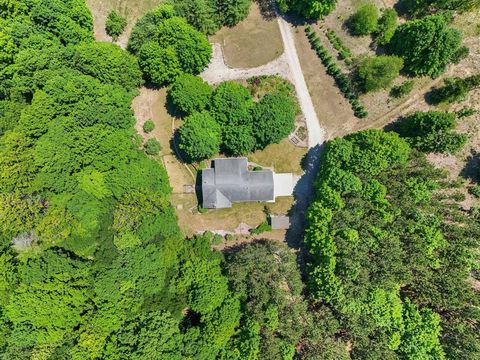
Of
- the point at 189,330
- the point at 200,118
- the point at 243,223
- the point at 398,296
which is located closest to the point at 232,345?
the point at 189,330

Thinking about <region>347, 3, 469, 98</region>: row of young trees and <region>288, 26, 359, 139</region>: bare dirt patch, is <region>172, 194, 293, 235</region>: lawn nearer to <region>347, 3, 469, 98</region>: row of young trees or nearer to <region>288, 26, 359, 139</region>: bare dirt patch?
<region>288, 26, 359, 139</region>: bare dirt patch

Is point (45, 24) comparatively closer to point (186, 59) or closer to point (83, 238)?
point (186, 59)

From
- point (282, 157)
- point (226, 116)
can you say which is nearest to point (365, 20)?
point (282, 157)

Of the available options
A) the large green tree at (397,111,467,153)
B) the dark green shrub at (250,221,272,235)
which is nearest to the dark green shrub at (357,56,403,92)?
the large green tree at (397,111,467,153)

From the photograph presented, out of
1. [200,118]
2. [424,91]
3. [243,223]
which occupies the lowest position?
[243,223]

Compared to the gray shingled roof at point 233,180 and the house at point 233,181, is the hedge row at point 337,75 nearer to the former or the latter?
the house at point 233,181

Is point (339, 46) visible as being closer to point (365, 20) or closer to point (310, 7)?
point (365, 20)

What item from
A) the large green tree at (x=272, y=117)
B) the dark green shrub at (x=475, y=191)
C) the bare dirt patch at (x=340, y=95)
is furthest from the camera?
the bare dirt patch at (x=340, y=95)

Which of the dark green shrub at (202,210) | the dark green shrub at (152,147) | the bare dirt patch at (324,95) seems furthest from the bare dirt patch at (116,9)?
the dark green shrub at (202,210)
